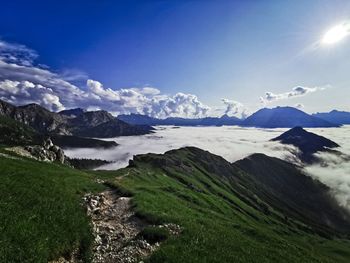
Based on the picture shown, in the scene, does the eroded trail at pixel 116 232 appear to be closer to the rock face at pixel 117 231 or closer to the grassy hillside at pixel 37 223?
the rock face at pixel 117 231

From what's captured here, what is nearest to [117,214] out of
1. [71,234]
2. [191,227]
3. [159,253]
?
[191,227]

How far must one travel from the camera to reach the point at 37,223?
21.0 m

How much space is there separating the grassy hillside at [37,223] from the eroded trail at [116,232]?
119 cm

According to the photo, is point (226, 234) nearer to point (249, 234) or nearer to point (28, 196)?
point (249, 234)

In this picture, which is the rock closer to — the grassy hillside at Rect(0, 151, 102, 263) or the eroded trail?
the eroded trail

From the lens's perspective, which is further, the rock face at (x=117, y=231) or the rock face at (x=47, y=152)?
the rock face at (x=47, y=152)

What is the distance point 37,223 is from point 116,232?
7441 mm

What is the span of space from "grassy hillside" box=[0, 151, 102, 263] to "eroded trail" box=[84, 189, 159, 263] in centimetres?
119

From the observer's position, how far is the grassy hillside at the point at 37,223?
1755cm

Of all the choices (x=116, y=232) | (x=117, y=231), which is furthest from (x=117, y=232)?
(x=117, y=231)

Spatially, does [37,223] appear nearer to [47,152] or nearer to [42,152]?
[42,152]

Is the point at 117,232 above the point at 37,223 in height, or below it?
below

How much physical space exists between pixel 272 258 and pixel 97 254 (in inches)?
517

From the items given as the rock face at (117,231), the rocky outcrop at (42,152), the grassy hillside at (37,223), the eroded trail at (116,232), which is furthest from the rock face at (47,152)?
the grassy hillside at (37,223)
